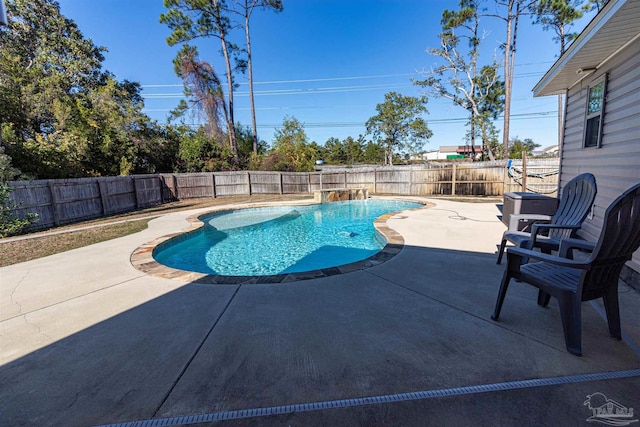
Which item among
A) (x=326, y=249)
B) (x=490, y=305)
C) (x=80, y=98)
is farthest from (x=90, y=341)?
(x=80, y=98)

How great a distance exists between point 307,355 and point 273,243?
510cm

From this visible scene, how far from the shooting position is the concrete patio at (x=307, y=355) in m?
1.51

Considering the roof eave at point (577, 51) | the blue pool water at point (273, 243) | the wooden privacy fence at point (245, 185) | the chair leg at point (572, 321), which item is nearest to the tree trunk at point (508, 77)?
the wooden privacy fence at point (245, 185)

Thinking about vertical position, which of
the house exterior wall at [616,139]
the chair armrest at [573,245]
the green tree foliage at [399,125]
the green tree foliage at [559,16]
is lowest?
the chair armrest at [573,245]

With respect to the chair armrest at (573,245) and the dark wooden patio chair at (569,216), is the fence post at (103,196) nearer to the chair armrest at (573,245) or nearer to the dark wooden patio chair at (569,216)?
the dark wooden patio chair at (569,216)

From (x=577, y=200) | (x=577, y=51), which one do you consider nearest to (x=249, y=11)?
(x=577, y=51)

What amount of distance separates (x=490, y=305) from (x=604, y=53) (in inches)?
151

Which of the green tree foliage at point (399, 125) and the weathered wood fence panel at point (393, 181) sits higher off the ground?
the green tree foliage at point (399, 125)

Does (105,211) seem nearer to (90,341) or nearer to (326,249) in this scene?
(326,249)

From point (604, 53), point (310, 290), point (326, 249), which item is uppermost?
point (604, 53)

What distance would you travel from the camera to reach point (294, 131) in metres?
26.7

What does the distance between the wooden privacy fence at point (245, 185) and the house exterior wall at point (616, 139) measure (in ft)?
23.1

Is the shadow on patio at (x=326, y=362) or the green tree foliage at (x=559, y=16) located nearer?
the shadow on patio at (x=326, y=362)

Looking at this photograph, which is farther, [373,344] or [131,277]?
[131,277]
